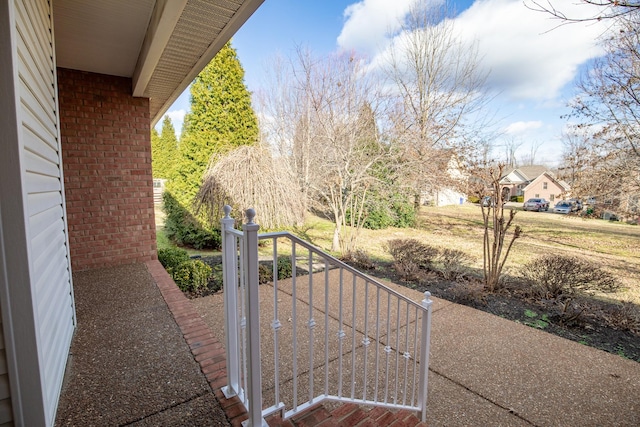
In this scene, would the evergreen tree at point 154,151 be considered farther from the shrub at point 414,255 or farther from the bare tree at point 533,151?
the bare tree at point 533,151

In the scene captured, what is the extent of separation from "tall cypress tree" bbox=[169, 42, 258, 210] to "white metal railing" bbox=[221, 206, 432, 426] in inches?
199

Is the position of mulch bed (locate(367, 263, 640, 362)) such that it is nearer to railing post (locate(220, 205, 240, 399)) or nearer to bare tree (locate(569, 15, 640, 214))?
bare tree (locate(569, 15, 640, 214))

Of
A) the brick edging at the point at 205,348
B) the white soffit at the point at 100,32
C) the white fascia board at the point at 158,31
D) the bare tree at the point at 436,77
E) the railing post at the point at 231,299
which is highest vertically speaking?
the bare tree at the point at 436,77

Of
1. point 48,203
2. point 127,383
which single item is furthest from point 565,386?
point 48,203

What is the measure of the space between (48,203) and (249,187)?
510cm

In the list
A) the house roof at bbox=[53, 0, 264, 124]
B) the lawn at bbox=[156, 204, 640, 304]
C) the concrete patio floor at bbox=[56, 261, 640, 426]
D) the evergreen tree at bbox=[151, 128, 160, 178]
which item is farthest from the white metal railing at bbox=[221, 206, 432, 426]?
the evergreen tree at bbox=[151, 128, 160, 178]

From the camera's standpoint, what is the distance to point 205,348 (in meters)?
2.45

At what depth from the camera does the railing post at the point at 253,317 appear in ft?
4.55

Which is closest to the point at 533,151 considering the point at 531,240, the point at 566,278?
the point at 531,240

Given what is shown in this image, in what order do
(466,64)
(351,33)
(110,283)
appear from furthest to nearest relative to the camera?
(466,64), (351,33), (110,283)

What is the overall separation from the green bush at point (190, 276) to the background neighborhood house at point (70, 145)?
67 centimetres

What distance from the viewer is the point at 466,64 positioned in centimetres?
1262

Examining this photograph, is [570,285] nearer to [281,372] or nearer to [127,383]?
[281,372]

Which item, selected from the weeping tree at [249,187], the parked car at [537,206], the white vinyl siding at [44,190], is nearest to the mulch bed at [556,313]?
the weeping tree at [249,187]
